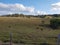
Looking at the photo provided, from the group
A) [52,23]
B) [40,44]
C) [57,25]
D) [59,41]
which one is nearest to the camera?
[59,41]

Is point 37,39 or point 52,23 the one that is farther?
point 52,23

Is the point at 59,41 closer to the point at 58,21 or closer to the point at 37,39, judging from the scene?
the point at 37,39

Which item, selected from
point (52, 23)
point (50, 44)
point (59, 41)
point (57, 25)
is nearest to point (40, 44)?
point (50, 44)

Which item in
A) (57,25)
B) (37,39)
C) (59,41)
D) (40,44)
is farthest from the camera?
(57,25)

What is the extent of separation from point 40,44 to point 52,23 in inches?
1407

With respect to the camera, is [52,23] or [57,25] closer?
[57,25]

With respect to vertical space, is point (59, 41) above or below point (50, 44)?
above

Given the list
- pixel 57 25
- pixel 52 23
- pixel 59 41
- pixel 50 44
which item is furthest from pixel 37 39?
pixel 52 23

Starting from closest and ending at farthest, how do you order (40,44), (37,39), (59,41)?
(59,41), (40,44), (37,39)

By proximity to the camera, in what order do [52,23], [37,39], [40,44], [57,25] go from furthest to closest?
[52,23] → [57,25] → [37,39] → [40,44]

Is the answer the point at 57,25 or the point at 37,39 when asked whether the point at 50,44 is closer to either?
the point at 37,39

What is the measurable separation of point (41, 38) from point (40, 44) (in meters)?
5.45

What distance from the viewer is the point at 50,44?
2628 cm

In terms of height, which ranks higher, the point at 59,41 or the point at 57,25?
the point at 59,41
